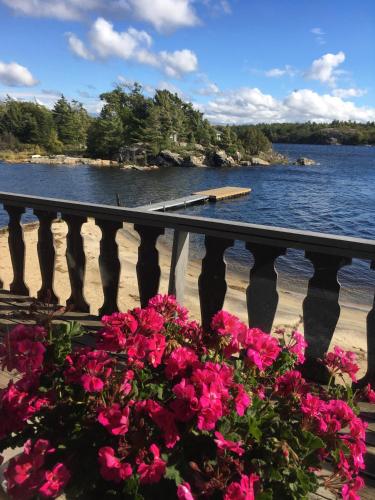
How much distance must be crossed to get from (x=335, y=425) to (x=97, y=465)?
688 mm

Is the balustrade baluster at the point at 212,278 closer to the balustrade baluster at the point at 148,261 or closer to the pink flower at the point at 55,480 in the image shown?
the balustrade baluster at the point at 148,261

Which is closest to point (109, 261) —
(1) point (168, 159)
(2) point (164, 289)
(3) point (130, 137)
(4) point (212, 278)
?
(4) point (212, 278)

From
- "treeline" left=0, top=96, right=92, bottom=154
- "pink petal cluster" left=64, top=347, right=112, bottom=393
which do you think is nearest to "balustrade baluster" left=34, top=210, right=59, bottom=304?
"pink petal cluster" left=64, top=347, right=112, bottom=393

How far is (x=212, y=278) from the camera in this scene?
2584mm

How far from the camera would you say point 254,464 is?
1.08 m

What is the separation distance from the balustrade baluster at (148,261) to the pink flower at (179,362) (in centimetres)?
149

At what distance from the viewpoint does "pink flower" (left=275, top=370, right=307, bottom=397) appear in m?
1.33

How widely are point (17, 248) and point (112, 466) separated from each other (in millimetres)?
2720

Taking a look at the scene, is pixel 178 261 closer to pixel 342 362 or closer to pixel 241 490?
pixel 342 362

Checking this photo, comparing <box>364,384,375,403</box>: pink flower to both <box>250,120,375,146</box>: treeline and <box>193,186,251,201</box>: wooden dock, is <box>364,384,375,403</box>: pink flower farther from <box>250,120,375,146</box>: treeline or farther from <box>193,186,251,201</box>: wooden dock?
<box>250,120,375,146</box>: treeline

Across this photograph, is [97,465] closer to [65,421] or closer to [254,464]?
[65,421]

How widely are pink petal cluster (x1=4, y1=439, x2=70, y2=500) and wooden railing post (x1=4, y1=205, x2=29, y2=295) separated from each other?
8.24ft

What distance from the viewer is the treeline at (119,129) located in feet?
212

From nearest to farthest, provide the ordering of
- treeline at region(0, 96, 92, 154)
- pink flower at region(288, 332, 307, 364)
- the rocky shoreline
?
pink flower at region(288, 332, 307, 364) < the rocky shoreline < treeline at region(0, 96, 92, 154)
